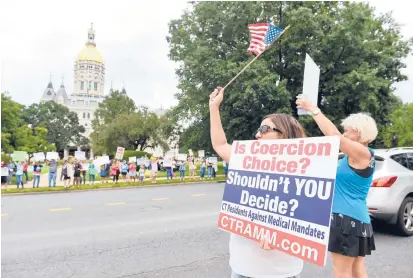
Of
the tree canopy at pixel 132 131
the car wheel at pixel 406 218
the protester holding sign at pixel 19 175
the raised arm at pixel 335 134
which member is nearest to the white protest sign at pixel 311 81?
the raised arm at pixel 335 134

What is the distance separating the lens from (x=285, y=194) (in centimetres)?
215

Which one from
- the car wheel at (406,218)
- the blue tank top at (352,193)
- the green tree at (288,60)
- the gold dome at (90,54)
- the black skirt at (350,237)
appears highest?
the gold dome at (90,54)

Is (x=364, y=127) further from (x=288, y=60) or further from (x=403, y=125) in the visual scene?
(x=403, y=125)

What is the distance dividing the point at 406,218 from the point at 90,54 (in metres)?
133

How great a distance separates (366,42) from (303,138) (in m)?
23.8

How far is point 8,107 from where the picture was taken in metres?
23.9

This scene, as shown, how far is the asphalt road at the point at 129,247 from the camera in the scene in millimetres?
4320

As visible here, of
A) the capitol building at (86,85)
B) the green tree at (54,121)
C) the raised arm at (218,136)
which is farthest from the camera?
the capitol building at (86,85)

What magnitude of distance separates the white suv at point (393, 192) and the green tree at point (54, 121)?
83.9 metres

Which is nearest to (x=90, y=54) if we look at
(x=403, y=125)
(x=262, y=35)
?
(x=403, y=125)

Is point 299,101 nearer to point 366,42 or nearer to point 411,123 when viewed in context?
point 366,42

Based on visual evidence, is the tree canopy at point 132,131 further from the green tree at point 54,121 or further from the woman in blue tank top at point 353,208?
the woman in blue tank top at point 353,208

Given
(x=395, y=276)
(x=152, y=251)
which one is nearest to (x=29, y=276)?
(x=152, y=251)

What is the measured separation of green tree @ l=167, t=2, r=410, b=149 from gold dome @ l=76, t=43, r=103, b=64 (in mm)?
109343
